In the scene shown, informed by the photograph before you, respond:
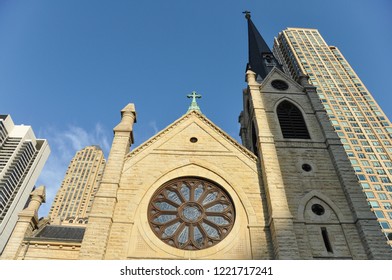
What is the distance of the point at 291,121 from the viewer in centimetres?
1934

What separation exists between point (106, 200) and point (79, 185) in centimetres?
8480

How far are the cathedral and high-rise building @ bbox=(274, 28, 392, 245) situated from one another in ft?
130

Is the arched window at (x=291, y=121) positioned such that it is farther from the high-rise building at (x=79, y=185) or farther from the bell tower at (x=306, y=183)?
the high-rise building at (x=79, y=185)

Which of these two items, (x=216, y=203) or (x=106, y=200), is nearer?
(x=106, y=200)

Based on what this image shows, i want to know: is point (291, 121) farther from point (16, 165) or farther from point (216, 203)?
point (16, 165)

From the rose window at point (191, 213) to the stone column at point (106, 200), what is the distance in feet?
6.37

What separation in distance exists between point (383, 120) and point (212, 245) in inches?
2675

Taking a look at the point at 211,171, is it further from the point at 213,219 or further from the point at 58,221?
the point at 58,221

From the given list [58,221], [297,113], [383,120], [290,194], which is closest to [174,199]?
[290,194]

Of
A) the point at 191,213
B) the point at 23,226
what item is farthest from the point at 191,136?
the point at 23,226

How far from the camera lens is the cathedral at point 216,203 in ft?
41.7

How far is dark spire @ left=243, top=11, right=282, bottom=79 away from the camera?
26772mm

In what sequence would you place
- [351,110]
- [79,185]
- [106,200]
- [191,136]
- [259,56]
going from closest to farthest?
[106,200] < [191,136] < [259,56] < [351,110] < [79,185]

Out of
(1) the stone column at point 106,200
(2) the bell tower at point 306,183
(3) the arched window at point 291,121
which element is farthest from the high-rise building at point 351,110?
(1) the stone column at point 106,200
